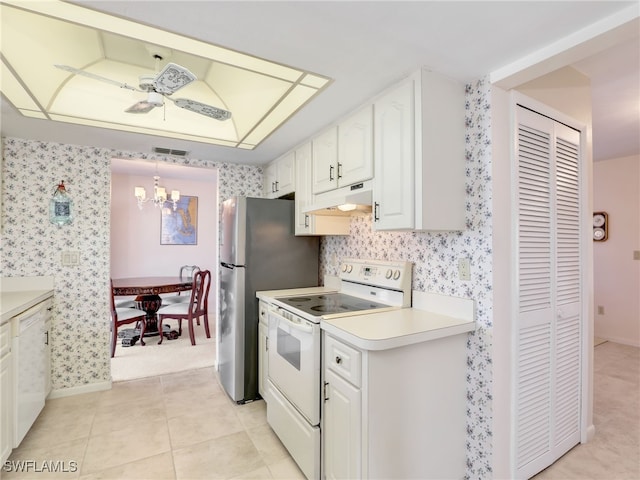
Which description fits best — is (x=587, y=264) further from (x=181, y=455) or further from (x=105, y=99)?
(x=105, y=99)

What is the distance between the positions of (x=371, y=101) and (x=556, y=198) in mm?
1280

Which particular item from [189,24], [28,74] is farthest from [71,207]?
[189,24]

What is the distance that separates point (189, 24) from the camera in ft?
4.45

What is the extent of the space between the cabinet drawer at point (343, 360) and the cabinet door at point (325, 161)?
112cm

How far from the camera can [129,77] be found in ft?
7.33

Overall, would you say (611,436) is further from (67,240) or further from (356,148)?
(67,240)

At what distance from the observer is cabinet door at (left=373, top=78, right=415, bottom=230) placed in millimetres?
1708

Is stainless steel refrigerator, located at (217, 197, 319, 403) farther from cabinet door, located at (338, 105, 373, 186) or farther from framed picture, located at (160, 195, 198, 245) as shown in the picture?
framed picture, located at (160, 195, 198, 245)

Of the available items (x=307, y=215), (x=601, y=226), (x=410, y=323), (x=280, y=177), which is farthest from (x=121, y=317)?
(x=601, y=226)

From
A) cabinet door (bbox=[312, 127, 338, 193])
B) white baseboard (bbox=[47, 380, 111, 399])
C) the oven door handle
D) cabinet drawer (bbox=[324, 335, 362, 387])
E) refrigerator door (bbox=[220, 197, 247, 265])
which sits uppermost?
cabinet door (bbox=[312, 127, 338, 193])

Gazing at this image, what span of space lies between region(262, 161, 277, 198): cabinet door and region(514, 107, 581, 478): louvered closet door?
225cm

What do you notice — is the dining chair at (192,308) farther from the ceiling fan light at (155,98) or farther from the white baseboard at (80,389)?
the ceiling fan light at (155,98)

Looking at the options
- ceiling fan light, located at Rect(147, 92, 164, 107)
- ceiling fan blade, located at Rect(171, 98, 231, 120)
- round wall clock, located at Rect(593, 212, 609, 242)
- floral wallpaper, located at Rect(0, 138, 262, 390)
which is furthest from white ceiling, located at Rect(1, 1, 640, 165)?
round wall clock, located at Rect(593, 212, 609, 242)

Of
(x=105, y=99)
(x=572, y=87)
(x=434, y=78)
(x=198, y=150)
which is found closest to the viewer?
(x=434, y=78)
